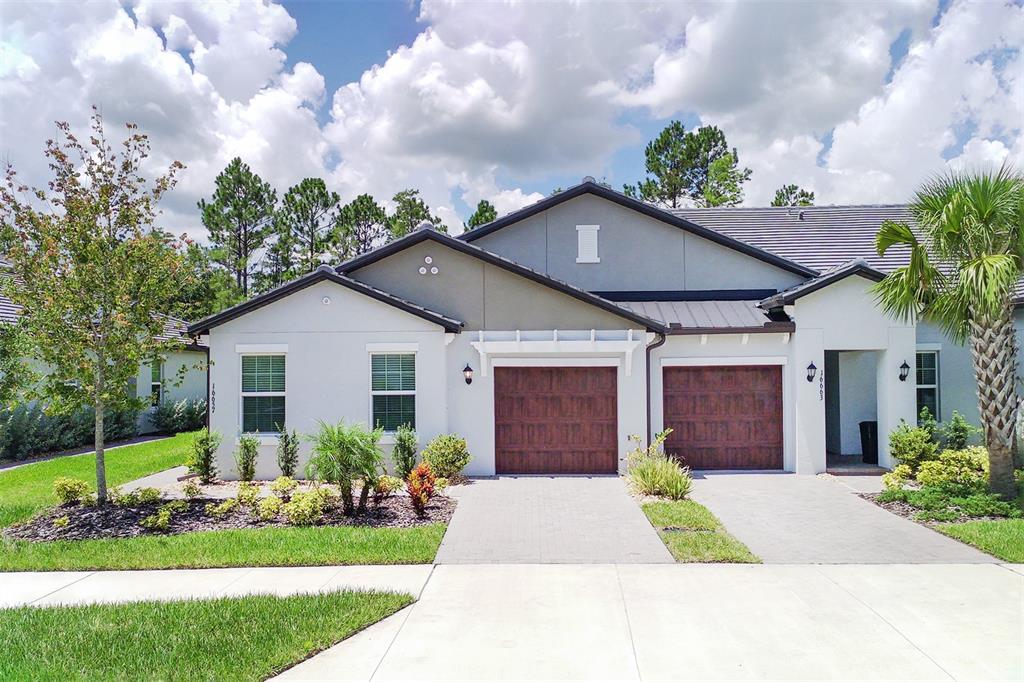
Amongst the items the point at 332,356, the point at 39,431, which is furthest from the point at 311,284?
the point at 39,431

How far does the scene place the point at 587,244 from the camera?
54.6ft

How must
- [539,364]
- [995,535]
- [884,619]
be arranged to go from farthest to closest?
[539,364], [995,535], [884,619]

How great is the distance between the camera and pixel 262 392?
1371 centimetres

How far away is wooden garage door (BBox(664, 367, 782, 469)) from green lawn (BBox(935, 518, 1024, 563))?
5.00m

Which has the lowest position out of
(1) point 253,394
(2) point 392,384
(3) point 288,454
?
(3) point 288,454

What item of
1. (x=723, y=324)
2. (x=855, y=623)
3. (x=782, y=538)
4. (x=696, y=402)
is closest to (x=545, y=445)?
(x=696, y=402)

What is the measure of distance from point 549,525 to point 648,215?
9.65 meters

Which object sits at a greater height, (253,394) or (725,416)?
(253,394)

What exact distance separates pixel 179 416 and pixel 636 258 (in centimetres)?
1698

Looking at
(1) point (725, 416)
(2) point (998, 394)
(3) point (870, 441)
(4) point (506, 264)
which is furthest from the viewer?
(3) point (870, 441)

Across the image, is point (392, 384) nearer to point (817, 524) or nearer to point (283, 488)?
point (283, 488)

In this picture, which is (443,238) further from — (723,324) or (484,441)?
(723,324)

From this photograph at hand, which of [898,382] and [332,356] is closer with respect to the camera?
[332,356]

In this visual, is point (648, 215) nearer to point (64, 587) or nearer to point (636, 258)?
point (636, 258)
